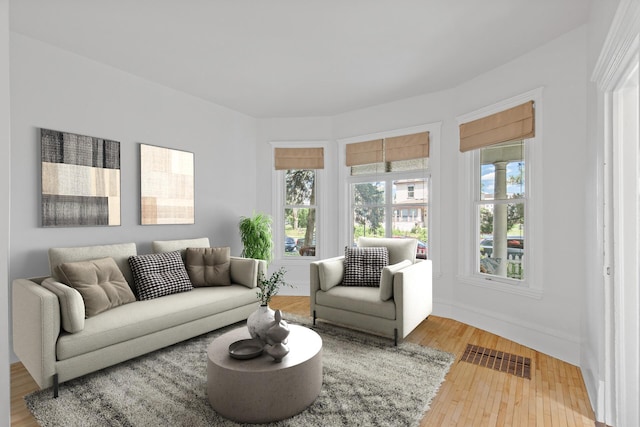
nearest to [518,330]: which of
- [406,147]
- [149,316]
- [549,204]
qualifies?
[549,204]

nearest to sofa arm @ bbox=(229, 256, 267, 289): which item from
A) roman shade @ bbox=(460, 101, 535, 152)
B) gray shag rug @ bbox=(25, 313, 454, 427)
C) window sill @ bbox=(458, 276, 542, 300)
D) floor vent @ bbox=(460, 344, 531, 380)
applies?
gray shag rug @ bbox=(25, 313, 454, 427)

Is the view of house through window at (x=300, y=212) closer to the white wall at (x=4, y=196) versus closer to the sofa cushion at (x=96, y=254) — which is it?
the sofa cushion at (x=96, y=254)

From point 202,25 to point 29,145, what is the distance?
178cm

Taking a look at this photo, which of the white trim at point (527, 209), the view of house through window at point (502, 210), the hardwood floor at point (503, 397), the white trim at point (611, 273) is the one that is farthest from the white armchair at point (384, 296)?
the white trim at point (611, 273)

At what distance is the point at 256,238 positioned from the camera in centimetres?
441

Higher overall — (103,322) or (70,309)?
(70,309)

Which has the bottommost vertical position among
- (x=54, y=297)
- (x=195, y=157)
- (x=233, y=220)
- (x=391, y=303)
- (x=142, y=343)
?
(x=142, y=343)

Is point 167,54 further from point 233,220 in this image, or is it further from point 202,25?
point 233,220

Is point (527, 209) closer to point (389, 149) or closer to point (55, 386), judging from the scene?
point (389, 149)

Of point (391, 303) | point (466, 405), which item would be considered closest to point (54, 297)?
point (391, 303)

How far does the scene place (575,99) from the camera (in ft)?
8.88

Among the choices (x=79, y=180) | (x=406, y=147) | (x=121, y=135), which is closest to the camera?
(x=79, y=180)

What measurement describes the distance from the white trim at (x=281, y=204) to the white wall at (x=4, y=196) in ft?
12.6

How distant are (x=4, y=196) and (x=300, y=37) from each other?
92.3 inches
